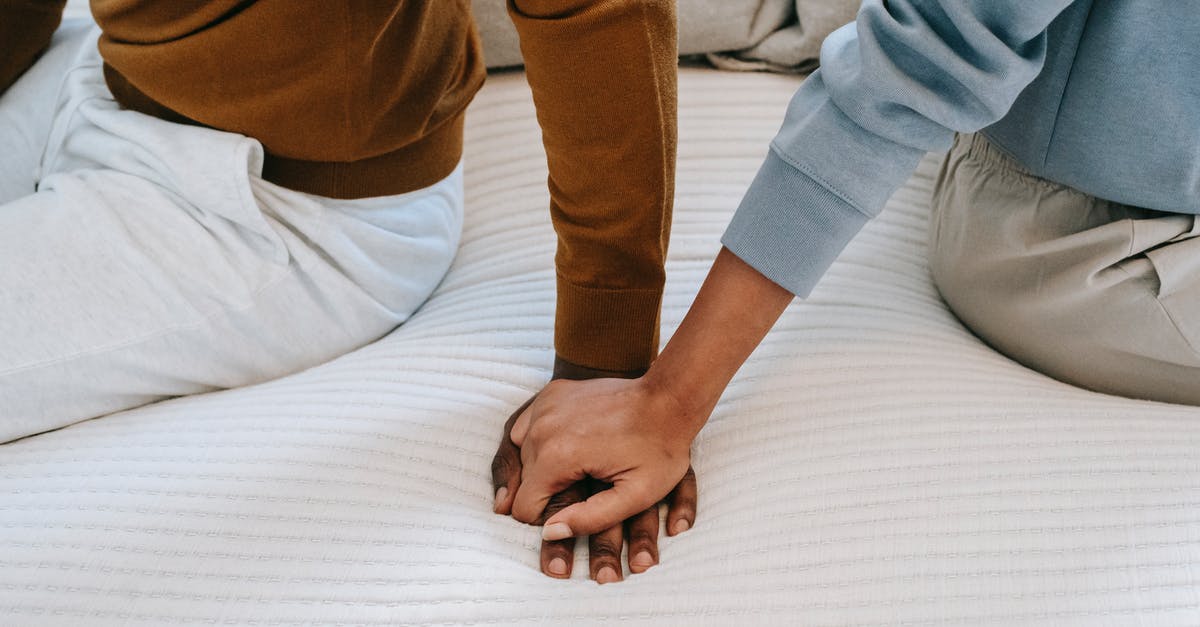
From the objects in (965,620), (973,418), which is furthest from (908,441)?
(965,620)

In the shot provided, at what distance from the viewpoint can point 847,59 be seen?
0.63m

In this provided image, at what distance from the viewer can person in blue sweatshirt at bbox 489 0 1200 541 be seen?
0.59 m

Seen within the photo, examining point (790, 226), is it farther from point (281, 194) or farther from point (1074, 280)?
point (281, 194)

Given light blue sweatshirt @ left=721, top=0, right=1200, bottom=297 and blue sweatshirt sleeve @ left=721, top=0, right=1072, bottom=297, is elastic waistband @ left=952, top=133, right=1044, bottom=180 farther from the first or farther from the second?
blue sweatshirt sleeve @ left=721, top=0, right=1072, bottom=297

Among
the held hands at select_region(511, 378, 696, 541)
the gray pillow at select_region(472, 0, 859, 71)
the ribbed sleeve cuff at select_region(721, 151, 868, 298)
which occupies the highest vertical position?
the ribbed sleeve cuff at select_region(721, 151, 868, 298)

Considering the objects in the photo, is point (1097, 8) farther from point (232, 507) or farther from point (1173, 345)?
point (232, 507)

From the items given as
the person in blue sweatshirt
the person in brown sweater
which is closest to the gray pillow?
the person in brown sweater

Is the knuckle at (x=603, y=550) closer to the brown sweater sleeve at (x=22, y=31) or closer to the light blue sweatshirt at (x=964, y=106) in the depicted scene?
the light blue sweatshirt at (x=964, y=106)

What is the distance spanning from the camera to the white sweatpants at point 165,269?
0.75 metres

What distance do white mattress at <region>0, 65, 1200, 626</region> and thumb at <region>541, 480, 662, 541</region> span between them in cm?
3

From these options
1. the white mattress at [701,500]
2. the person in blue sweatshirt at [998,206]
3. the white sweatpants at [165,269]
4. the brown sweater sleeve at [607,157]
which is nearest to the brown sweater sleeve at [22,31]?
the white sweatpants at [165,269]

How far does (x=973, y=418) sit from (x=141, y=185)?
2.35ft

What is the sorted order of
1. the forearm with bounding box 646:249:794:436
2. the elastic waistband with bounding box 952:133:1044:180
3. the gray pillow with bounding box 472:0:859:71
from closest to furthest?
1. the forearm with bounding box 646:249:794:436
2. the elastic waistband with bounding box 952:133:1044:180
3. the gray pillow with bounding box 472:0:859:71

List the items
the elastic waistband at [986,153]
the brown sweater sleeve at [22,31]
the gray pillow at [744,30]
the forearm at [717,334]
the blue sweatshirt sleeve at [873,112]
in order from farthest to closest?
the gray pillow at [744,30], the brown sweater sleeve at [22,31], the elastic waistband at [986,153], the forearm at [717,334], the blue sweatshirt sleeve at [873,112]
